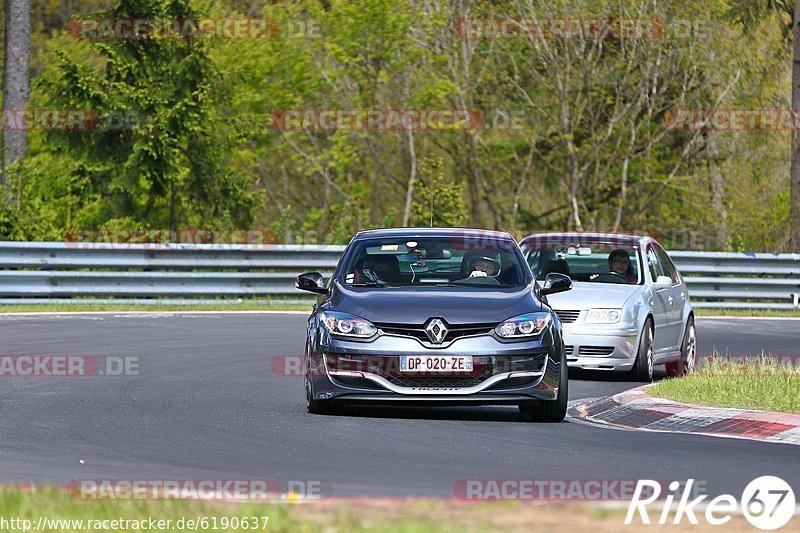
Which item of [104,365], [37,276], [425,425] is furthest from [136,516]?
[37,276]

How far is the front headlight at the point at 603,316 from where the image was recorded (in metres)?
16.2

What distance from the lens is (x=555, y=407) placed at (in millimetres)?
11930

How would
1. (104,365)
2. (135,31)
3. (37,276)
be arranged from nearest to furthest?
(104,365) < (37,276) < (135,31)

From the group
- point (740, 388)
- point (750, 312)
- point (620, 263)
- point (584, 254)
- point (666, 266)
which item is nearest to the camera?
point (740, 388)

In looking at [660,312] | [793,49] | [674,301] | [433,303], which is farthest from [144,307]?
[793,49]

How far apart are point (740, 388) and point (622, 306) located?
267 centimetres

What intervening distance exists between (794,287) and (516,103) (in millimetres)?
16884

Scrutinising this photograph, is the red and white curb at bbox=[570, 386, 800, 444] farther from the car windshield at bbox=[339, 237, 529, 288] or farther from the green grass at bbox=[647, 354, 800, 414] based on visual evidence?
the car windshield at bbox=[339, 237, 529, 288]

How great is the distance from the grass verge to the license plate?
400 cm

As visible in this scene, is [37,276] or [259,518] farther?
[37,276]

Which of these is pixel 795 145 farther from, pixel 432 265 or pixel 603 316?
pixel 432 265

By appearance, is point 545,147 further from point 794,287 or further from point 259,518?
point 259,518

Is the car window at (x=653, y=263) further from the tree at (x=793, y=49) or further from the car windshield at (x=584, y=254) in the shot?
the tree at (x=793, y=49)

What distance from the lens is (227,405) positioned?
42.8 feet
